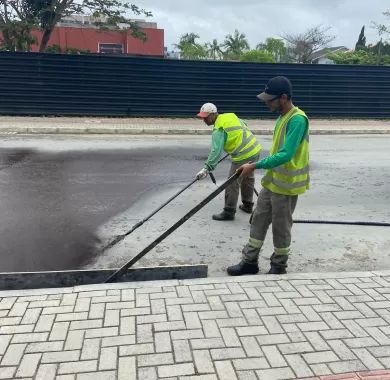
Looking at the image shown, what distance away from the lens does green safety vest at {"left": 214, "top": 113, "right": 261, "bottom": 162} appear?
516cm

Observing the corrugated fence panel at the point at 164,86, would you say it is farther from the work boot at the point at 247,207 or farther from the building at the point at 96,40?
the building at the point at 96,40

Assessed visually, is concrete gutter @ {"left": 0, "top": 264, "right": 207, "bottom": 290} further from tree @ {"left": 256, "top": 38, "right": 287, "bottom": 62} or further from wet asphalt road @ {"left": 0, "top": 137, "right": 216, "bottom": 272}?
tree @ {"left": 256, "top": 38, "right": 287, "bottom": 62}

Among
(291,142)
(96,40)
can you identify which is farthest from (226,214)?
(96,40)

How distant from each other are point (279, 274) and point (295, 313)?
0.68m

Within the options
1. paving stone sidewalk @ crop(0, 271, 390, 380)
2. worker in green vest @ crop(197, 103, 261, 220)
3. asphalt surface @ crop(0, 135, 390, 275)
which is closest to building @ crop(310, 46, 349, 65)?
asphalt surface @ crop(0, 135, 390, 275)

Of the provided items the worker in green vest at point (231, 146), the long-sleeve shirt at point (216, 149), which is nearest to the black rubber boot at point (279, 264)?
the worker in green vest at point (231, 146)

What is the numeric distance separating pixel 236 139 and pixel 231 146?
0.11 m

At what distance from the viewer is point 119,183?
7223mm

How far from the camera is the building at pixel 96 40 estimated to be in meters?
34.2

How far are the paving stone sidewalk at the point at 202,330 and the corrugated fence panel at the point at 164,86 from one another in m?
11.9

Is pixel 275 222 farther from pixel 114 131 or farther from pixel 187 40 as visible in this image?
pixel 187 40

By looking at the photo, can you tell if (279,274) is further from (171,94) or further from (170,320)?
(171,94)

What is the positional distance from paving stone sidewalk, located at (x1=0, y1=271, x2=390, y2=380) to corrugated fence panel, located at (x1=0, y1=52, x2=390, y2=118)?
1193 cm

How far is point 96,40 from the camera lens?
36.0 m
